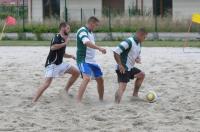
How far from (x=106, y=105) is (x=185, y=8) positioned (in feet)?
108

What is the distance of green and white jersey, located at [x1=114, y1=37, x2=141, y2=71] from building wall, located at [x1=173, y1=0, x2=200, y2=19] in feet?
103

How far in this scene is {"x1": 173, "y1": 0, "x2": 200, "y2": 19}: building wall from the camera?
42.0m

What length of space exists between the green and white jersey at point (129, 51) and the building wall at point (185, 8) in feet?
103

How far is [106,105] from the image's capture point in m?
10.4

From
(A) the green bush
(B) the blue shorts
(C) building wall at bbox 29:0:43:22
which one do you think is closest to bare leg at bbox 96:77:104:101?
(B) the blue shorts

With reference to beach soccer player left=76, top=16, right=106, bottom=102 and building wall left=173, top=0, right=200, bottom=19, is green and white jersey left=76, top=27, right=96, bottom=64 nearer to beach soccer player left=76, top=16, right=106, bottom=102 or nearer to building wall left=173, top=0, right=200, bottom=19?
beach soccer player left=76, top=16, right=106, bottom=102

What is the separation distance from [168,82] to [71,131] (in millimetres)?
5007

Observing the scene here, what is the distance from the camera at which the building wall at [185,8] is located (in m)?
42.0

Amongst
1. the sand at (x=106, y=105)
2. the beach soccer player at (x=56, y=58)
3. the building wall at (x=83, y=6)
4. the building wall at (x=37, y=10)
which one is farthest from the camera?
the building wall at (x=37, y=10)

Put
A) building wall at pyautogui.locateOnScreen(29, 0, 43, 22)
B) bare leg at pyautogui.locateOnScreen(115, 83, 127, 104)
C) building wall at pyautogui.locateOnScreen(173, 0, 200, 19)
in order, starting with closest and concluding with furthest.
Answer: bare leg at pyautogui.locateOnScreen(115, 83, 127, 104)
building wall at pyautogui.locateOnScreen(173, 0, 200, 19)
building wall at pyautogui.locateOnScreen(29, 0, 43, 22)

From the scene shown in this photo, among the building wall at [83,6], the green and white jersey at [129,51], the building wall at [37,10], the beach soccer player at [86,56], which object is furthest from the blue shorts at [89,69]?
the building wall at [37,10]

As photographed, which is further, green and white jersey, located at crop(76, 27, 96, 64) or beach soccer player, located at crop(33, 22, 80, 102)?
beach soccer player, located at crop(33, 22, 80, 102)

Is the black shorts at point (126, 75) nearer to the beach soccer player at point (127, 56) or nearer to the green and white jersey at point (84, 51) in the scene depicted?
the beach soccer player at point (127, 56)

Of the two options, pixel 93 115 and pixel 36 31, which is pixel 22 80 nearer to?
pixel 93 115
